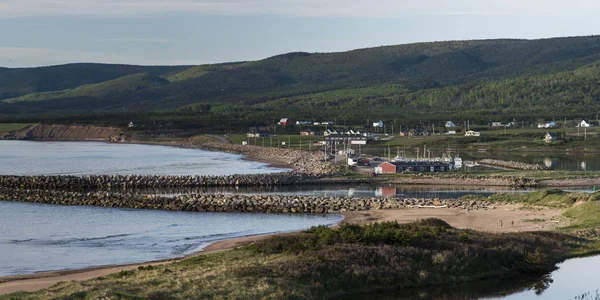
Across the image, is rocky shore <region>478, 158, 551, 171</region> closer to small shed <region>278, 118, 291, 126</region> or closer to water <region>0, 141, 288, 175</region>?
water <region>0, 141, 288, 175</region>

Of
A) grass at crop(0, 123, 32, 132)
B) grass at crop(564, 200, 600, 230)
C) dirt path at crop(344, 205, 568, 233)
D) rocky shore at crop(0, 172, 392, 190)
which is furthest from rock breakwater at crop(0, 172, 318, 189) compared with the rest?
grass at crop(0, 123, 32, 132)

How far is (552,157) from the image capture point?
110 m

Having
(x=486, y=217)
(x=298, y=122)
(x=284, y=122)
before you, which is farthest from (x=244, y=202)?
(x=298, y=122)

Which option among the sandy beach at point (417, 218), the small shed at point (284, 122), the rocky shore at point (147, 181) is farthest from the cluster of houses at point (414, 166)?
the small shed at point (284, 122)

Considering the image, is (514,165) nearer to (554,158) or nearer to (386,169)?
(386,169)

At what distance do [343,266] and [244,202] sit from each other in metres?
27.6

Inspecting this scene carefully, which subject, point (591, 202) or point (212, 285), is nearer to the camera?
point (212, 285)

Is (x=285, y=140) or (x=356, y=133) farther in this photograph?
(x=356, y=133)

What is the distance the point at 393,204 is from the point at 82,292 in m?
33.2

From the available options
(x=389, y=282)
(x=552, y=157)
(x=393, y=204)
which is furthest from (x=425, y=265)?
(x=552, y=157)

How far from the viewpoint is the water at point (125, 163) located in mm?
90250

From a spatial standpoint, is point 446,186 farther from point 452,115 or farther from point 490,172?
point 452,115

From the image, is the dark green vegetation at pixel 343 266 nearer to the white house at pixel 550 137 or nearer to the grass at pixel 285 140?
the white house at pixel 550 137

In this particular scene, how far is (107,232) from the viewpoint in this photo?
46562mm
